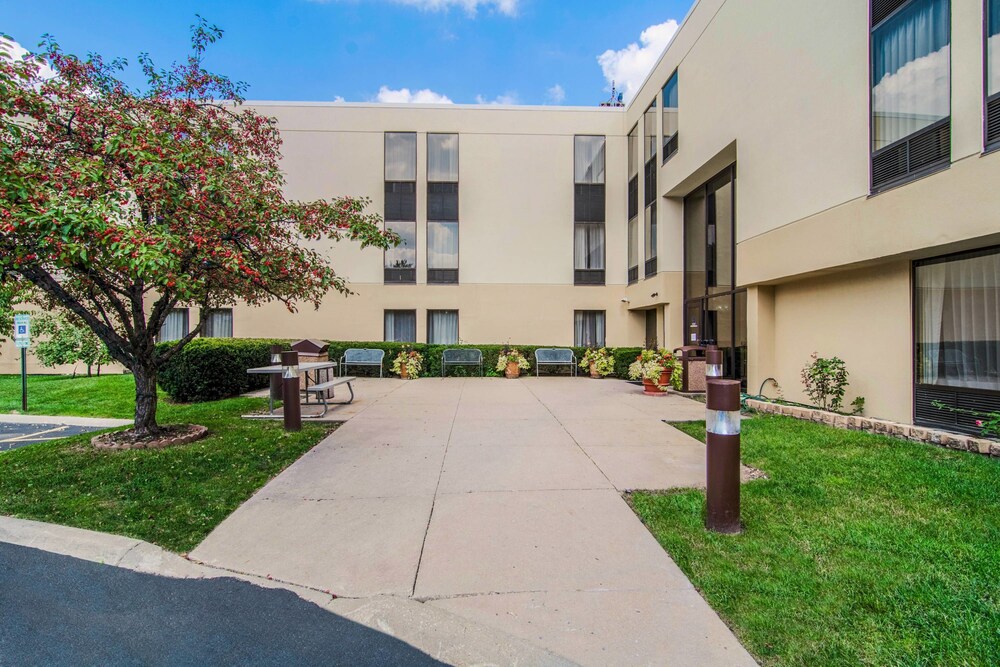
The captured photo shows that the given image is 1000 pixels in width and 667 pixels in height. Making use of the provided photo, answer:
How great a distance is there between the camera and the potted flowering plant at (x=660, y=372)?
11102 millimetres

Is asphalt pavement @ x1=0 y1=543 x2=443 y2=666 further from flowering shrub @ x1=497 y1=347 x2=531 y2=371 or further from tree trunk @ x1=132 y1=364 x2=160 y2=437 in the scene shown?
flowering shrub @ x1=497 y1=347 x2=531 y2=371

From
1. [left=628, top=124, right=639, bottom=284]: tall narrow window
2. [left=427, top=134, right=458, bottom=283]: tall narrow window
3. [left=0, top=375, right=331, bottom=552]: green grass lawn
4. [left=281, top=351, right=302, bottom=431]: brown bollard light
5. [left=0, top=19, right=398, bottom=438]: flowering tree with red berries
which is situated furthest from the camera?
[left=427, top=134, right=458, bottom=283]: tall narrow window

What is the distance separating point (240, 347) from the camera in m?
11.0

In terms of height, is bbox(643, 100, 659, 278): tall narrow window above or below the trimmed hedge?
above

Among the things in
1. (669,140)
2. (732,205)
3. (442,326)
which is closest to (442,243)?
(442,326)

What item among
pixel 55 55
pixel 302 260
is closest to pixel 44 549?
pixel 302 260

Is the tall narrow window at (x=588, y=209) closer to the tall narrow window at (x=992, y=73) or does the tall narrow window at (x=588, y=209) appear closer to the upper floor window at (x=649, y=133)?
the upper floor window at (x=649, y=133)

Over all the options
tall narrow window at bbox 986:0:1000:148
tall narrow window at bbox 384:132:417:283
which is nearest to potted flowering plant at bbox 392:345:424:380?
tall narrow window at bbox 384:132:417:283

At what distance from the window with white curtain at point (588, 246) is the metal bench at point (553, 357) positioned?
12.5 ft

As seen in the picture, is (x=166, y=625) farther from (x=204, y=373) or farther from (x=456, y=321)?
(x=456, y=321)

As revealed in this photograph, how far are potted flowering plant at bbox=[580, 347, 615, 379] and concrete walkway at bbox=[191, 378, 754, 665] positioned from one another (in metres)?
8.08

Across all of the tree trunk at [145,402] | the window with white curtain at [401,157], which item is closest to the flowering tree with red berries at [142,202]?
the tree trunk at [145,402]

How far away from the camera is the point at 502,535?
3.48m

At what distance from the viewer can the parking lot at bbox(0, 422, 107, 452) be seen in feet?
23.5
